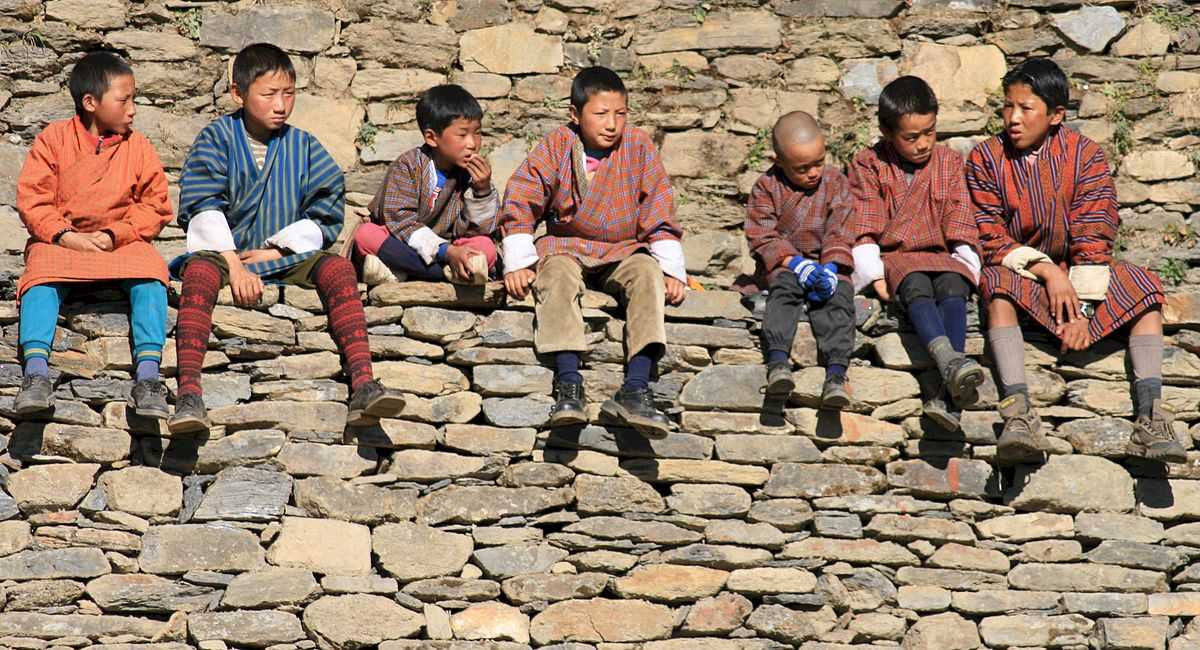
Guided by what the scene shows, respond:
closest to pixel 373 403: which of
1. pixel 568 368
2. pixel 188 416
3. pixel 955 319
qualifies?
pixel 188 416

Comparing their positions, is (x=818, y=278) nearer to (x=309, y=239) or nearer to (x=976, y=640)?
(x=976, y=640)

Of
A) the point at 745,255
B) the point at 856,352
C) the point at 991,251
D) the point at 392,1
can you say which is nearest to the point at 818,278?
the point at 856,352

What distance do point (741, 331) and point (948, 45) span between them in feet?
7.54

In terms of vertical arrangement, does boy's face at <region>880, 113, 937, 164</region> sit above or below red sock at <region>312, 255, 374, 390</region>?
above

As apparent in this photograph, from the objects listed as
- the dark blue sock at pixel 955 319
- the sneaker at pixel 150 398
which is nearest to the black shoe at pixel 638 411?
the dark blue sock at pixel 955 319

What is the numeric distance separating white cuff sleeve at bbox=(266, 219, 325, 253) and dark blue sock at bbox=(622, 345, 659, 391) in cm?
128

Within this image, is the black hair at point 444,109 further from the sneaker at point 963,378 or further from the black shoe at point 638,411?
the sneaker at point 963,378

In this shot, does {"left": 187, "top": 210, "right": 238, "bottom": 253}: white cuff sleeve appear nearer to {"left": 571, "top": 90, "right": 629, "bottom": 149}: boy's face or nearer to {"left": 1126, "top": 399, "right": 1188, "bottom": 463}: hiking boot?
{"left": 571, "top": 90, "right": 629, "bottom": 149}: boy's face

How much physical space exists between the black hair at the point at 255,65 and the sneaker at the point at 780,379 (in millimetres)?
2217

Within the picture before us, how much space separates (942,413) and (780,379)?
0.60 metres

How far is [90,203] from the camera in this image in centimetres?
671

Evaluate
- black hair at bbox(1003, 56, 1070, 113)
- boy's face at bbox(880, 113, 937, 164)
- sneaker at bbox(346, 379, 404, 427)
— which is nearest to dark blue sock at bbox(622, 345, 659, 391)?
sneaker at bbox(346, 379, 404, 427)

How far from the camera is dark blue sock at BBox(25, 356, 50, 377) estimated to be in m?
6.13

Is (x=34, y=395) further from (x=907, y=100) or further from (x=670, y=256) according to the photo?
(x=907, y=100)
